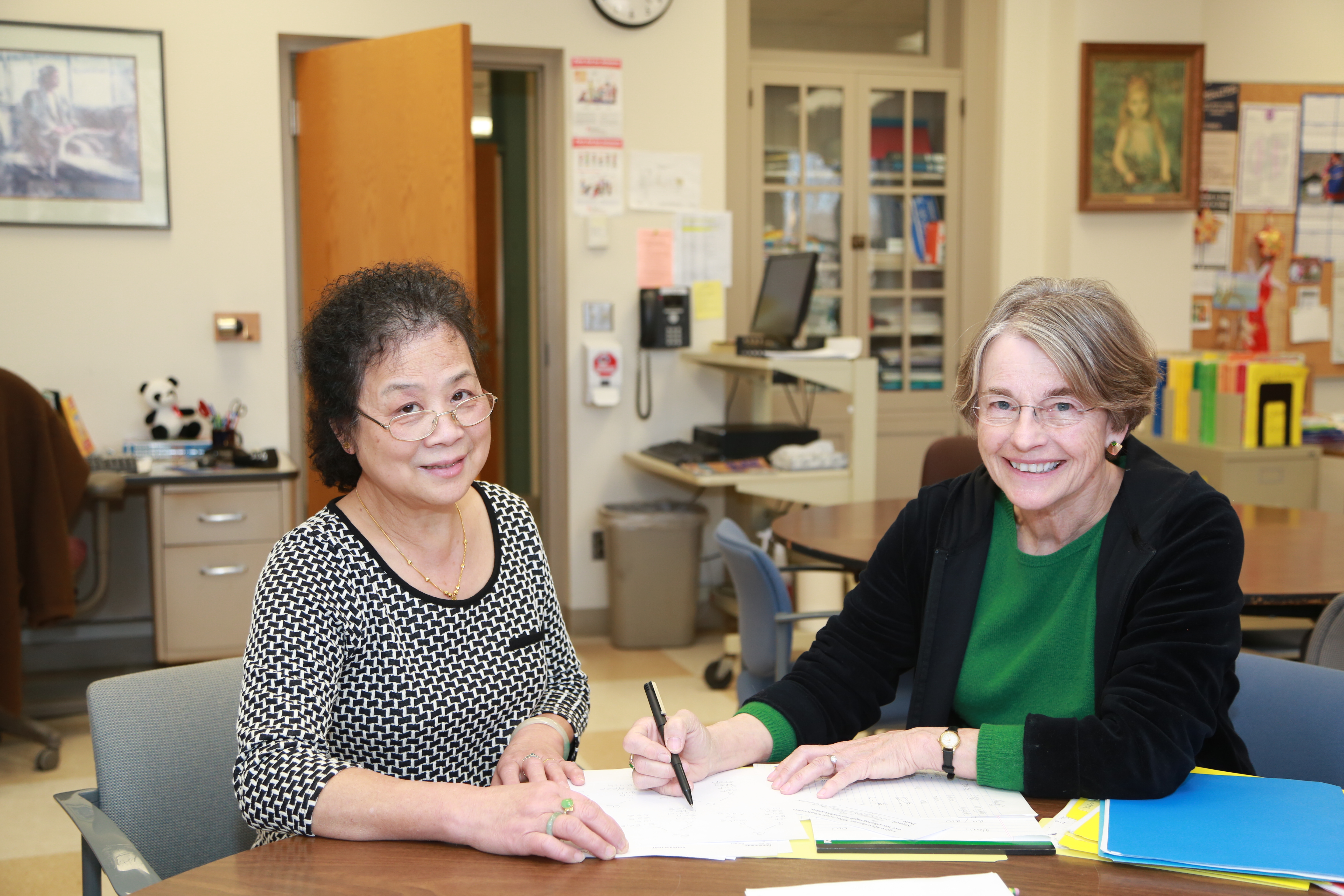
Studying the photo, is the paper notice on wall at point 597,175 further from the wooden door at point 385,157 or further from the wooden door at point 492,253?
the wooden door at point 492,253

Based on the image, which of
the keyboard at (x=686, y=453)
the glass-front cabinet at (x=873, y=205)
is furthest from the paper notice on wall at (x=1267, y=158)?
the keyboard at (x=686, y=453)

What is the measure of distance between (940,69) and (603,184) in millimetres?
1740

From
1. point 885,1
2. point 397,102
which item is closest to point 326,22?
point 397,102

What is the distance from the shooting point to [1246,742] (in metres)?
1.55

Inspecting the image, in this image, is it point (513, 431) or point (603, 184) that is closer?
point (603, 184)

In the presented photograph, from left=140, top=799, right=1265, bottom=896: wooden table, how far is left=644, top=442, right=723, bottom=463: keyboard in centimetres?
320

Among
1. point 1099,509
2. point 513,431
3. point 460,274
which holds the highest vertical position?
point 460,274

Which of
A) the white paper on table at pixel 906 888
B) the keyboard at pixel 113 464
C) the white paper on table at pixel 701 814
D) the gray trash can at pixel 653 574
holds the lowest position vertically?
the gray trash can at pixel 653 574

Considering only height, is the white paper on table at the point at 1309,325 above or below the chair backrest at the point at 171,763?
above

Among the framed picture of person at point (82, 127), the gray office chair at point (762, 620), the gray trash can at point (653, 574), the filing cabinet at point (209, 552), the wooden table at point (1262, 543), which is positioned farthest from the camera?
the gray trash can at point (653, 574)

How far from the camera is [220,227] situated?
436 cm

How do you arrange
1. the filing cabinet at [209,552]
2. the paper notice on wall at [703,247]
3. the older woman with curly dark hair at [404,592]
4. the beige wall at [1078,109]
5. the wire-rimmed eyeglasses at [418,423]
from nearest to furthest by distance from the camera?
the older woman with curly dark hair at [404,592] < the wire-rimmed eyeglasses at [418,423] < the filing cabinet at [209,552] < the paper notice on wall at [703,247] < the beige wall at [1078,109]

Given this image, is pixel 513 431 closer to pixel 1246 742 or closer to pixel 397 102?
pixel 397 102

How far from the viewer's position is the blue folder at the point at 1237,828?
1054 mm
